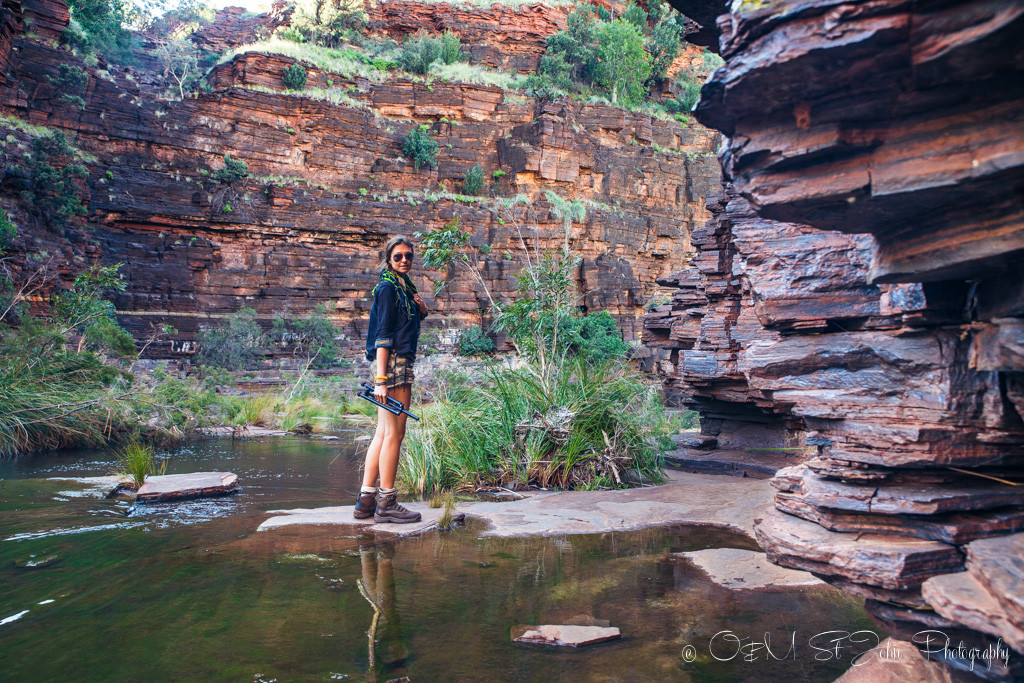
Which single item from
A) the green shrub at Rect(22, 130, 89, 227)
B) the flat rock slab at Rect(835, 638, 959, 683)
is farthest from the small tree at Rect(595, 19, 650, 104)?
the flat rock slab at Rect(835, 638, 959, 683)

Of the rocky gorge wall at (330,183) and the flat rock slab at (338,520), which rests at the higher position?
the rocky gorge wall at (330,183)

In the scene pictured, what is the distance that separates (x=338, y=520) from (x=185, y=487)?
1.61 metres

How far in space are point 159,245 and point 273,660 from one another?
21.2m

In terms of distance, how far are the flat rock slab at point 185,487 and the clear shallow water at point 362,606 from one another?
0.53 metres

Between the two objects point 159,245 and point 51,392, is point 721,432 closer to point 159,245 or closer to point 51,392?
point 51,392

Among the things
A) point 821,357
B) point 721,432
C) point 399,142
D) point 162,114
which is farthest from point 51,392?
point 399,142

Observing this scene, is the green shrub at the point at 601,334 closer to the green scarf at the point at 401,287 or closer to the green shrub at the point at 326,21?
the green scarf at the point at 401,287

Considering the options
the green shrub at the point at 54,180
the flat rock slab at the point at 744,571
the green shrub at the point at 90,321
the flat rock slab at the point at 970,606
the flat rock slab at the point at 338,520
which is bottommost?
the flat rock slab at the point at 744,571

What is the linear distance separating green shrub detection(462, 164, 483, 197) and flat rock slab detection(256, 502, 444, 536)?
21613 millimetres

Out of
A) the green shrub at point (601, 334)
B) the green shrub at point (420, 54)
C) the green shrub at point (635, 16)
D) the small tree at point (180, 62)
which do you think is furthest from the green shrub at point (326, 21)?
the green shrub at point (601, 334)

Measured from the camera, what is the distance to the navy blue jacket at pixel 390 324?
4.26 meters

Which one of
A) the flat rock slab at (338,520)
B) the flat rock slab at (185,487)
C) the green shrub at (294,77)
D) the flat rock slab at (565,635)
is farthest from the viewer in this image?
the green shrub at (294,77)

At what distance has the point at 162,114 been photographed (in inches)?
819

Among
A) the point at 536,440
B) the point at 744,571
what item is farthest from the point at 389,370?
the point at 744,571
